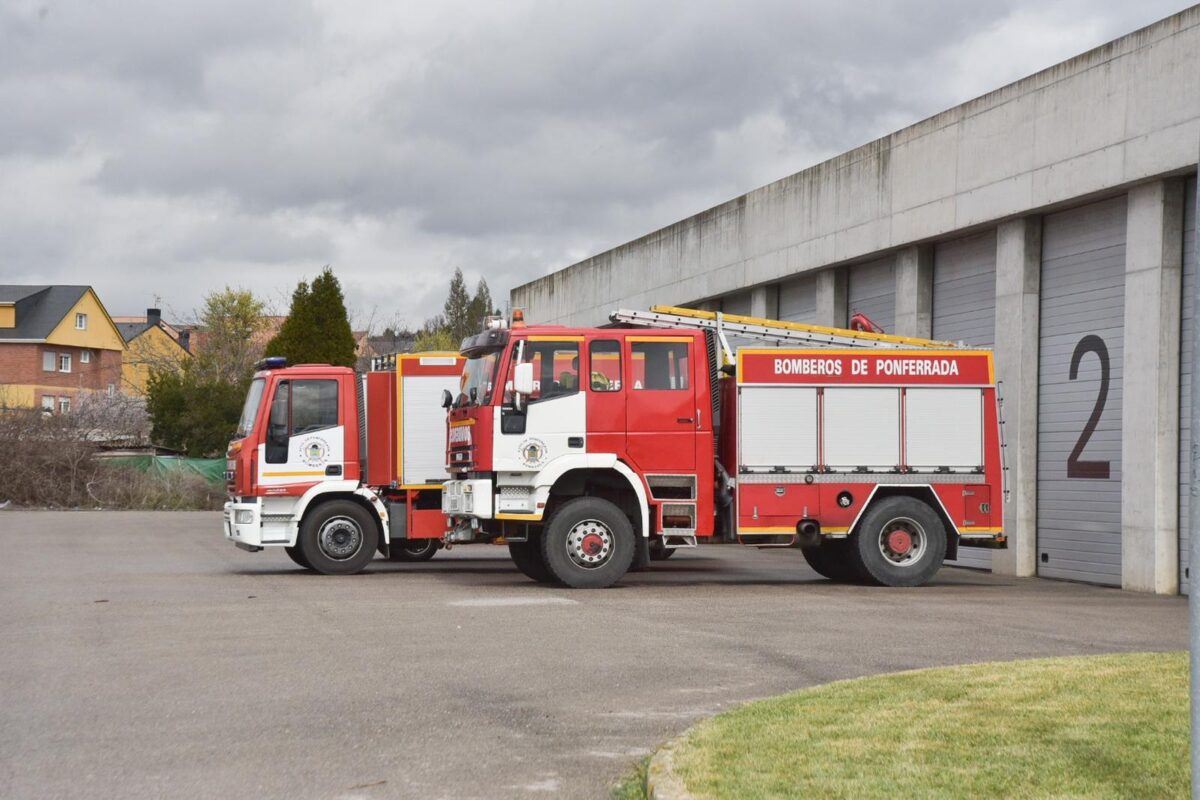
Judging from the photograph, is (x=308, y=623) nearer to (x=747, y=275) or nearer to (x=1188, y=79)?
(x=1188, y=79)

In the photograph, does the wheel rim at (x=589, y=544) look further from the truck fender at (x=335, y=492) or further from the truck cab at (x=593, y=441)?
the truck fender at (x=335, y=492)

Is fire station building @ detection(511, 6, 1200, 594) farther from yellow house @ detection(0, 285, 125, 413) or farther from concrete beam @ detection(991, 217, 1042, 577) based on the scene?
yellow house @ detection(0, 285, 125, 413)

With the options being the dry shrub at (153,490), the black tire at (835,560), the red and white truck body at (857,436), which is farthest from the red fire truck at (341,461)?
the dry shrub at (153,490)

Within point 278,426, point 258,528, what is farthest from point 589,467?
point 258,528

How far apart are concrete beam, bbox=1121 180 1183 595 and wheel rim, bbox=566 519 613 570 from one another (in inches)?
261

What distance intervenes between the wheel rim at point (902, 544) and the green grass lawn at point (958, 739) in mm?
8195

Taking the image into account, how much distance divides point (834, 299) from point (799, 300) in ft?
6.48


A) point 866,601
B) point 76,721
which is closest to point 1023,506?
point 866,601

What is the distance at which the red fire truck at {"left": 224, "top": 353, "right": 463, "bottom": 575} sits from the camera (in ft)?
61.3

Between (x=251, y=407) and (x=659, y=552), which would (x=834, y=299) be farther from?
(x=251, y=407)

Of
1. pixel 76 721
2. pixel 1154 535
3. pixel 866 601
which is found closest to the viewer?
pixel 76 721

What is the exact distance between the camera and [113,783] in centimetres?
673

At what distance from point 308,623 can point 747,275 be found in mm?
17976

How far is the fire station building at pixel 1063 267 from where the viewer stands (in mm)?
17891
